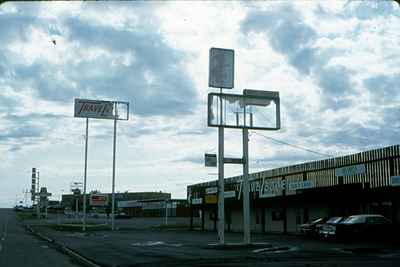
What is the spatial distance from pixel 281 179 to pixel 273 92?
16.1 metres

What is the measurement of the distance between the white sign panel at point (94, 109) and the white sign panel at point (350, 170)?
2336cm

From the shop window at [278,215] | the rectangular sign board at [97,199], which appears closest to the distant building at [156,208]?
the rectangular sign board at [97,199]

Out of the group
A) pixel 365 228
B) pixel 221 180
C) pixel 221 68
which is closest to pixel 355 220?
pixel 365 228

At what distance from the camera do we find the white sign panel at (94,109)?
53000 mm

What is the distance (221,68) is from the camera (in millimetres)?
29734

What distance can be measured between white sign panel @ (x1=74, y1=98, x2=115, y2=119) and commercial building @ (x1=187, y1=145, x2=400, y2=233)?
1229cm

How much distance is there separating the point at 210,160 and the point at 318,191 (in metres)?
10.1

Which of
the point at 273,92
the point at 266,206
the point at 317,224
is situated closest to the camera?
the point at 273,92

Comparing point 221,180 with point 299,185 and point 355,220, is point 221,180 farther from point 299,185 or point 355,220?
point 299,185

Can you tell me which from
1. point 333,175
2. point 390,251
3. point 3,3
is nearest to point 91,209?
point 333,175

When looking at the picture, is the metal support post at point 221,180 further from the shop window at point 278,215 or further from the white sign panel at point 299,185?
the shop window at point 278,215

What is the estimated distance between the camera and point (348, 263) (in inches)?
693

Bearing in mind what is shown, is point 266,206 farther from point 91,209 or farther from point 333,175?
point 91,209

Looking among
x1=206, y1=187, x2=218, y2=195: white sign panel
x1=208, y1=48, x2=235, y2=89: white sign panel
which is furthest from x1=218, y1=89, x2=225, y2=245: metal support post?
x1=206, y1=187, x2=218, y2=195: white sign panel
